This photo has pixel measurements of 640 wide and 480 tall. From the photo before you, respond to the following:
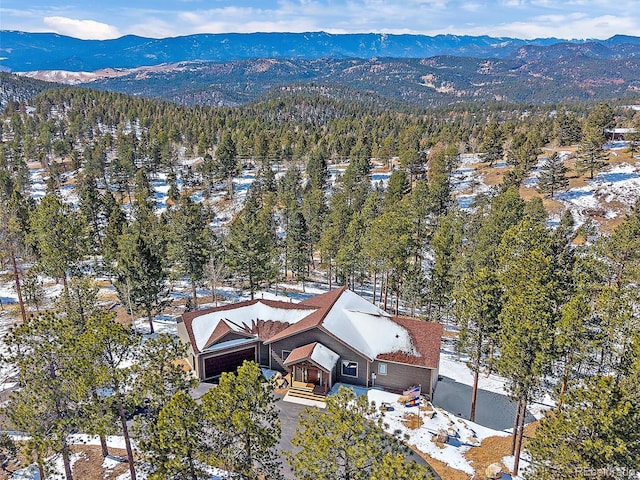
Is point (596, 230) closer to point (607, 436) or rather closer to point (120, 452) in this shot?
point (607, 436)

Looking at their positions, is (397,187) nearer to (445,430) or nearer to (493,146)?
(493,146)

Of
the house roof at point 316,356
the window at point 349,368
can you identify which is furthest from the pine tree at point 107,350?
the window at point 349,368

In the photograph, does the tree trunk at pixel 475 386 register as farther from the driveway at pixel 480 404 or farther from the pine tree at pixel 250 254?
the pine tree at pixel 250 254

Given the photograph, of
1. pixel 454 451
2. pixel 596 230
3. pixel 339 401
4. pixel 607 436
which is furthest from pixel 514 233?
pixel 596 230

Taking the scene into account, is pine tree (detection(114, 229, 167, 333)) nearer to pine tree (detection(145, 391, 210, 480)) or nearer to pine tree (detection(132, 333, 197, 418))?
pine tree (detection(132, 333, 197, 418))

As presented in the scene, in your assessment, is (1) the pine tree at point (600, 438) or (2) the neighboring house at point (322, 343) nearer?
(1) the pine tree at point (600, 438)

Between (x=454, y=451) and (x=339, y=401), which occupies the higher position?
(x=339, y=401)
